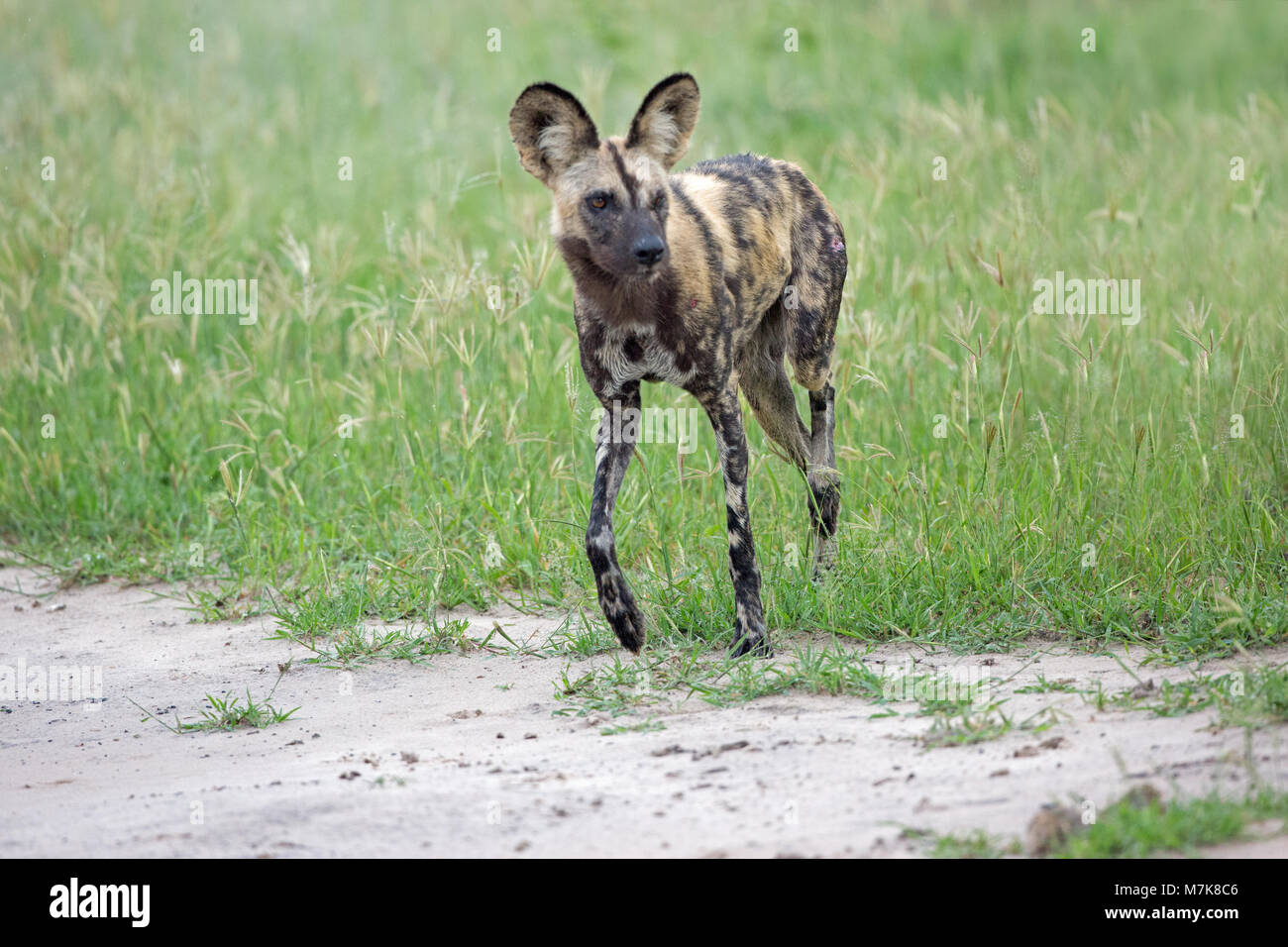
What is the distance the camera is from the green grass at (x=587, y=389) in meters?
5.09

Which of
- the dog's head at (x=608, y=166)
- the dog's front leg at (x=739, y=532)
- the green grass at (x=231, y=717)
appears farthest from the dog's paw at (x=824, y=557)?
the green grass at (x=231, y=717)

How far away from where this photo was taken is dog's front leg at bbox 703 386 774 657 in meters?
4.75

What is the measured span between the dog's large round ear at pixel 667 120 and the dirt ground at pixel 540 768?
1921 millimetres

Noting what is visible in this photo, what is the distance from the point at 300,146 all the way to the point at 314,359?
11.4ft

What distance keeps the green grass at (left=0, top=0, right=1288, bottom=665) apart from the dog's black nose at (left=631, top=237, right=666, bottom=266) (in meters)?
0.83

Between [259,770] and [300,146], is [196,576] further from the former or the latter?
[300,146]

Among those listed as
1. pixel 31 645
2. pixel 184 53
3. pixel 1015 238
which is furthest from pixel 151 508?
pixel 184 53

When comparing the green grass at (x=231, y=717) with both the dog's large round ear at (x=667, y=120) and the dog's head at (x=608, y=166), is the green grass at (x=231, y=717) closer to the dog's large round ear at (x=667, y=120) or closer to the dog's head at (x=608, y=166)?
the dog's head at (x=608, y=166)

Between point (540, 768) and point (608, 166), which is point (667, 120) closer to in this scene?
point (608, 166)

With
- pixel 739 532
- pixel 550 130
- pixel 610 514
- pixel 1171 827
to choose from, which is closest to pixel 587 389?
pixel 610 514

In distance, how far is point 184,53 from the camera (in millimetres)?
13359

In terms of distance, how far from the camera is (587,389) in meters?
5.69

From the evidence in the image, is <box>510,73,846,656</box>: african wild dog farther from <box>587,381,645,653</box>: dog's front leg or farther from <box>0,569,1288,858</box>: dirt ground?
<box>0,569,1288,858</box>: dirt ground

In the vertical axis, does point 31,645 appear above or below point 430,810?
below
